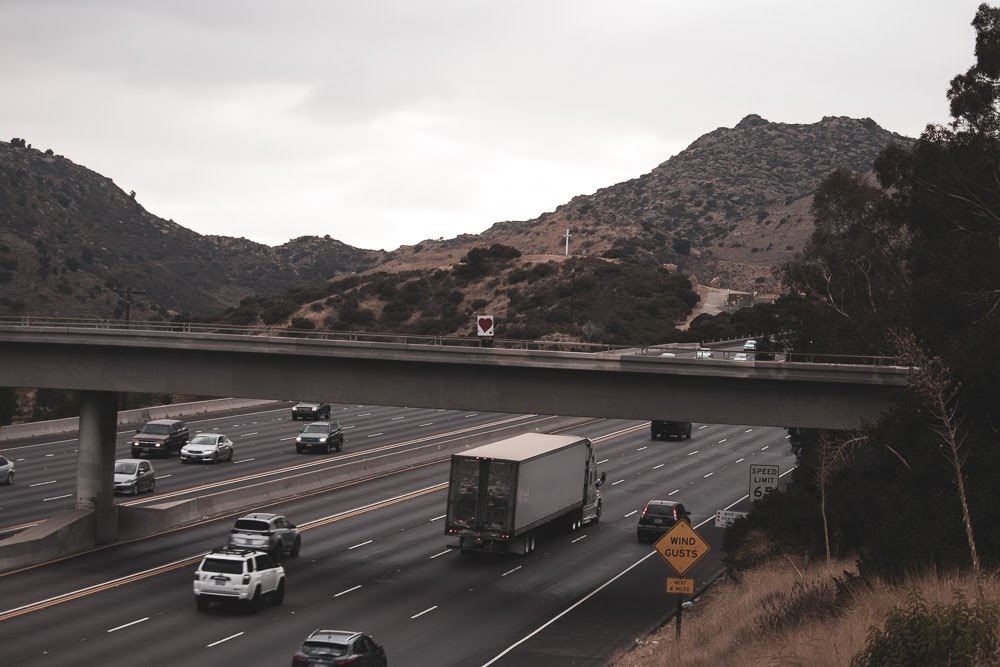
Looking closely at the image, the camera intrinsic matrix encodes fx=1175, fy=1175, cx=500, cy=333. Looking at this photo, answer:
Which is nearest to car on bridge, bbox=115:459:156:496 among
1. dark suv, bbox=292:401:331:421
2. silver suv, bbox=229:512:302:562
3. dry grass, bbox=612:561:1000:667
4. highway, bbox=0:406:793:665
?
highway, bbox=0:406:793:665

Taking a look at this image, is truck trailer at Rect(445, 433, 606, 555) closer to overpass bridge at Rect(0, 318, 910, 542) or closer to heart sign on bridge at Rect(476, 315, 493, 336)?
overpass bridge at Rect(0, 318, 910, 542)

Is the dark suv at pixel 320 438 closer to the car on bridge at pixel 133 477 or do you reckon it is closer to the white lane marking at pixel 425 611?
the car on bridge at pixel 133 477

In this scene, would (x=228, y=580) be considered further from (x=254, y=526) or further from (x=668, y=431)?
(x=668, y=431)

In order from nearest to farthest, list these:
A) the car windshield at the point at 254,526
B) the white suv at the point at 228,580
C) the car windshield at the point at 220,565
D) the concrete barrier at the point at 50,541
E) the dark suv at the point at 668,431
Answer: the white suv at the point at 228,580 < the car windshield at the point at 220,565 < the concrete barrier at the point at 50,541 < the car windshield at the point at 254,526 < the dark suv at the point at 668,431

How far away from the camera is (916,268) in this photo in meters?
46.4

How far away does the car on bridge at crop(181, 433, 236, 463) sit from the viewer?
63.6 m

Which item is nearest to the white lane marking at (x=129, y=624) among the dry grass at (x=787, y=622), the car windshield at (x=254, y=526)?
the car windshield at (x=254, y=526)

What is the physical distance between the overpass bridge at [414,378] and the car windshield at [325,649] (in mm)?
13918

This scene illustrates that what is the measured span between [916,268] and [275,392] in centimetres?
2544

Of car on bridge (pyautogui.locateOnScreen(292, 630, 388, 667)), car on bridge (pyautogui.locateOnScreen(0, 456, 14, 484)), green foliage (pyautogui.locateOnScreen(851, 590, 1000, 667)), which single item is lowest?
car on bridge (pyautogui.locateOnScreen(0, 456, 14, 484))

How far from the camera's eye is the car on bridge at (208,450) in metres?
63.6

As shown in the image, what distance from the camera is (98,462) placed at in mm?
42531

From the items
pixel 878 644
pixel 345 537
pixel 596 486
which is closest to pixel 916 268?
pixel 596 486

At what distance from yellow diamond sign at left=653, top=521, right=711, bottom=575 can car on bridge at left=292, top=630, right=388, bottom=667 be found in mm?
6406
